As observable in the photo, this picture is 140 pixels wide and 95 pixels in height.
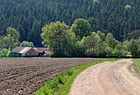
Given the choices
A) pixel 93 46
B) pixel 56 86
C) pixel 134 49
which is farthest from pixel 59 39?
pixel 56 86

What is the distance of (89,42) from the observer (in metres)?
188

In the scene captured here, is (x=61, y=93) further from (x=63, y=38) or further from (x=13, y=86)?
(x=63, y=38)

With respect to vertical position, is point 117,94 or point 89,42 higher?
point 89,42

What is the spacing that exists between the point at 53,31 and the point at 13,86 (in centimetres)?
15149

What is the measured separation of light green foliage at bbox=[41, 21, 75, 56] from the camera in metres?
175

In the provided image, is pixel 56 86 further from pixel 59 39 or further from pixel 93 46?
pixel 93 46

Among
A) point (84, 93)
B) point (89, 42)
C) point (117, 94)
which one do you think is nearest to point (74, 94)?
point (84, 93)

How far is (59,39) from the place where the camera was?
179 metres

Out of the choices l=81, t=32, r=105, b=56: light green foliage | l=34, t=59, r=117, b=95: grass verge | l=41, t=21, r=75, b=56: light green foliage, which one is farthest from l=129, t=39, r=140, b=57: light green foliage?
l=34, t=59, r=117, b=95: grass verge

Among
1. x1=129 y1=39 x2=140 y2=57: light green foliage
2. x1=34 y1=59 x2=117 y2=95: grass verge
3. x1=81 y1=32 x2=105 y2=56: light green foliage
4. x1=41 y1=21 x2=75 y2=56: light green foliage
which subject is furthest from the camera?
x1=129 y1=39 x2=140 y2=57: light green foliage

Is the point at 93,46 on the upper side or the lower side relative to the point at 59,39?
lower

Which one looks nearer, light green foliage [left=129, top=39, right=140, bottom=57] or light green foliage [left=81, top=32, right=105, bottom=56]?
light green foliage [left=81, top=32, right=105, bottom=56]

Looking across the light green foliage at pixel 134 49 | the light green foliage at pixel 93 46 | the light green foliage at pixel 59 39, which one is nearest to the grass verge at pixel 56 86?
the light green foliage at pixel 93 46

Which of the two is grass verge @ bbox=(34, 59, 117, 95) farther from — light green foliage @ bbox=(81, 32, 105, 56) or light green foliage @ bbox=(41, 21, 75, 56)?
light green foliage @ bbox=(41, 21, 75, 56)
